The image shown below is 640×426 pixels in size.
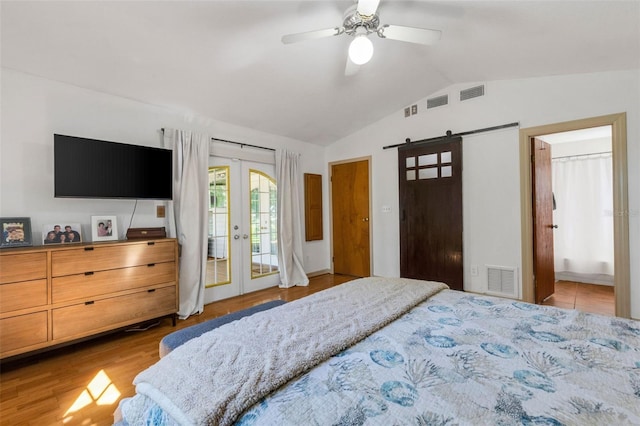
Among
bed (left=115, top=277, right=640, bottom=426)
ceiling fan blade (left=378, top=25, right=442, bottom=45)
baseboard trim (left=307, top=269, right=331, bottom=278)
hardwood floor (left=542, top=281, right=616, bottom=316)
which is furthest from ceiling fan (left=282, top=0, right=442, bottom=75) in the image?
baseboard trim (left=307, top=269, right=331, bottom=278)

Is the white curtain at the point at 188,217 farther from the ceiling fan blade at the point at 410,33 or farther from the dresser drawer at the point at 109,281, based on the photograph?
the ceiling fan blade at the point at 410,33

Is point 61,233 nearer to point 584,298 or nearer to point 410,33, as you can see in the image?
point 410,33

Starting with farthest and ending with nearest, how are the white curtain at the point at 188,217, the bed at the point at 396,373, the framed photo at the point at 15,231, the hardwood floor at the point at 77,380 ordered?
the white curtain at the point at 188,217, the framed photo at the point at 15,231, the hardwood floor at the point at 77,380, the bed at the point at 396,373

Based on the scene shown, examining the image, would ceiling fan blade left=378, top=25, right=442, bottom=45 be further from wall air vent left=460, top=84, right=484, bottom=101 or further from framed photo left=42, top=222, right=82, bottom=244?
framed photo left=42, top=222, right=82, bottom=244

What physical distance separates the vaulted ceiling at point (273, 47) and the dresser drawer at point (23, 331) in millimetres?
2057

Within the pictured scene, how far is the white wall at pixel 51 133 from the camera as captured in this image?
8.04 feet

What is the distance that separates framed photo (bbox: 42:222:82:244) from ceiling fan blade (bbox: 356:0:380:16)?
9.89ft

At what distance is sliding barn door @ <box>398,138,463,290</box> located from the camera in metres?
3.89

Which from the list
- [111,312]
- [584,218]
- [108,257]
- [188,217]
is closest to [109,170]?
[108,257]

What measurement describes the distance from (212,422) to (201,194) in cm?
312

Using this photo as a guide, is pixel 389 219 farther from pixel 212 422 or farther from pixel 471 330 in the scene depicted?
pixel 212 422

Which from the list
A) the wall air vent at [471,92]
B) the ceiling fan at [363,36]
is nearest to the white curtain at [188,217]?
the ceiling fan at [363,36]

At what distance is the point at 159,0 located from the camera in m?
1.97

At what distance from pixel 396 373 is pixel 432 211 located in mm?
3395
